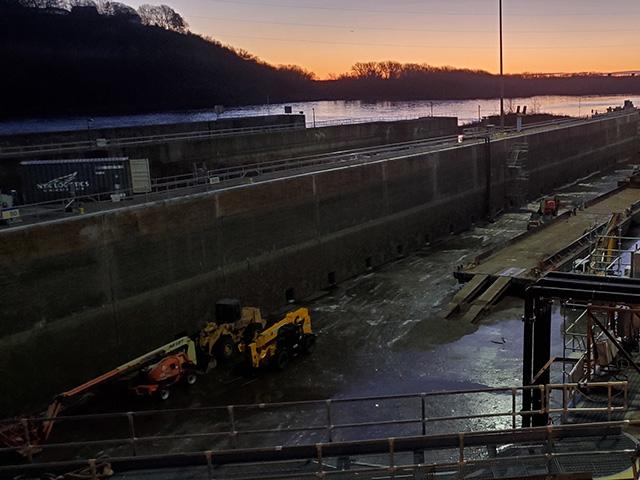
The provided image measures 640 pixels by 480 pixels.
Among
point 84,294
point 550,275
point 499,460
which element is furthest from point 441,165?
point 499,460

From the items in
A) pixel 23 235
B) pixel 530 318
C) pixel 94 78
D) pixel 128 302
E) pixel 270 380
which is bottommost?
pixel 270 380

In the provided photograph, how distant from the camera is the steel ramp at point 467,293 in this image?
972 inches

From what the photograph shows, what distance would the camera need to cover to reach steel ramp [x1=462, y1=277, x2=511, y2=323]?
24.2m

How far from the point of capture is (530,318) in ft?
40.5

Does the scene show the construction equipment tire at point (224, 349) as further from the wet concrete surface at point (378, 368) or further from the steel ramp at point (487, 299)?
the steel ramp at point (487, 299)

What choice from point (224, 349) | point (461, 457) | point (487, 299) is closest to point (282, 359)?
point (224, 349)

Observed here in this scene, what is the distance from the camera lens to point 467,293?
25.5m

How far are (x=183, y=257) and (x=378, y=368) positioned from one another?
295 inches

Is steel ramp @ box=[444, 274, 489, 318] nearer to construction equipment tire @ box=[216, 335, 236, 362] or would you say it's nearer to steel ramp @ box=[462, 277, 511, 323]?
steel ramp @ box=[462, 277, 511, 323]

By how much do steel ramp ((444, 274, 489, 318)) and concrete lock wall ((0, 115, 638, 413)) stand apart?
616cm

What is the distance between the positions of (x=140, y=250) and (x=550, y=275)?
13.2 metres

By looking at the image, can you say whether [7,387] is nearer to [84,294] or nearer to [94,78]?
[84,294]

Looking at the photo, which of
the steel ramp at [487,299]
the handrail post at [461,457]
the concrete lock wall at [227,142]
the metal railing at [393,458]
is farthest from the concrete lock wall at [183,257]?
the handrail post at [461,457]

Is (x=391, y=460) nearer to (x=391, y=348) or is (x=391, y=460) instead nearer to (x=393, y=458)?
(x=393, y=458)
